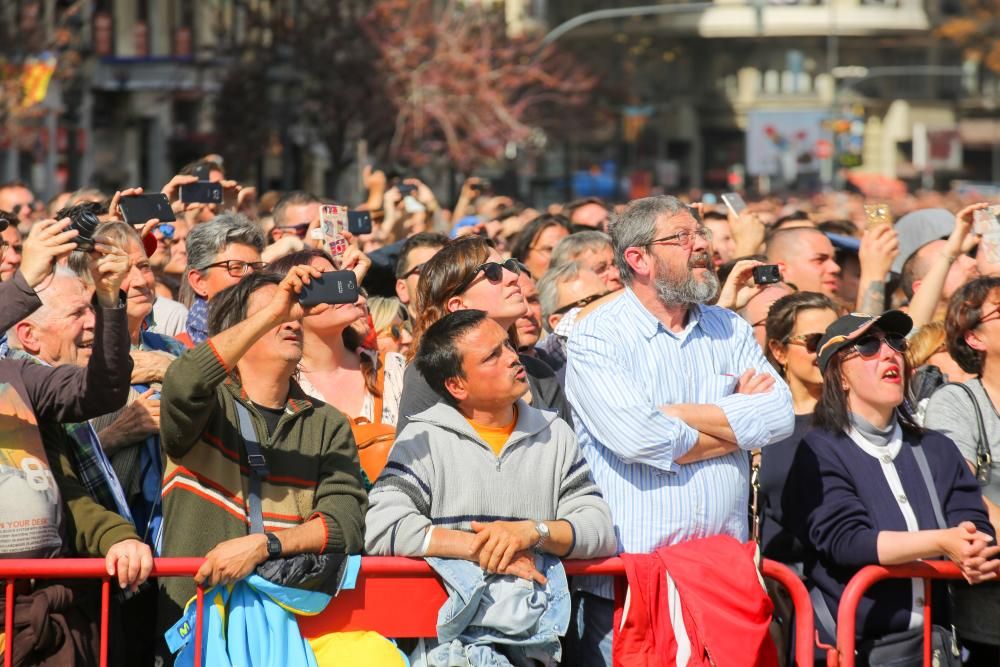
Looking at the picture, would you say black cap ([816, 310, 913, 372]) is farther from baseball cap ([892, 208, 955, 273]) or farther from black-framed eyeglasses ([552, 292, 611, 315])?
baseball cap ([892, 208, 955, 273])

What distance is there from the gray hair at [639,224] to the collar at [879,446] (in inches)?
38.4

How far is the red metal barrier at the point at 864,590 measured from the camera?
5.32 m

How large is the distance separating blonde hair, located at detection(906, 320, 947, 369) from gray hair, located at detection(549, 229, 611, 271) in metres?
1.68

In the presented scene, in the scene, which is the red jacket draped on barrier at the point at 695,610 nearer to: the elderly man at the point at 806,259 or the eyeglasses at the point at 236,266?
the eyeglasses at the point at 236,266

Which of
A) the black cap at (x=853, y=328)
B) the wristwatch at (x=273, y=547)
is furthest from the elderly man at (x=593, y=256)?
the wristwatch at (x=273, y=547)

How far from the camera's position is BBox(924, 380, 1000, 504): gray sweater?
6008 millimetres

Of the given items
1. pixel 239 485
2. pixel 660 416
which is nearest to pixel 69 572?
pixel 239 485

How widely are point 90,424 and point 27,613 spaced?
0.80m

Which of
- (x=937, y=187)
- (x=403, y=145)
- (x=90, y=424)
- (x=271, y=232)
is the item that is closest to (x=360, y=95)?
(x=403, y=145)

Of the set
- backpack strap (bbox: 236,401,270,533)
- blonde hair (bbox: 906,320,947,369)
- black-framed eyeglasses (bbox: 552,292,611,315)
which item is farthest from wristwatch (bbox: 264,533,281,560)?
blonde hair (bbox: 906,320,947,369)

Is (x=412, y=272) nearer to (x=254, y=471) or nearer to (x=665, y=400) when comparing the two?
(x=665, y=400)

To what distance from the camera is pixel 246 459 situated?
518 cm

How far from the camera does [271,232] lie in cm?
959

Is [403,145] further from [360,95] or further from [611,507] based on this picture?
[611,507]
